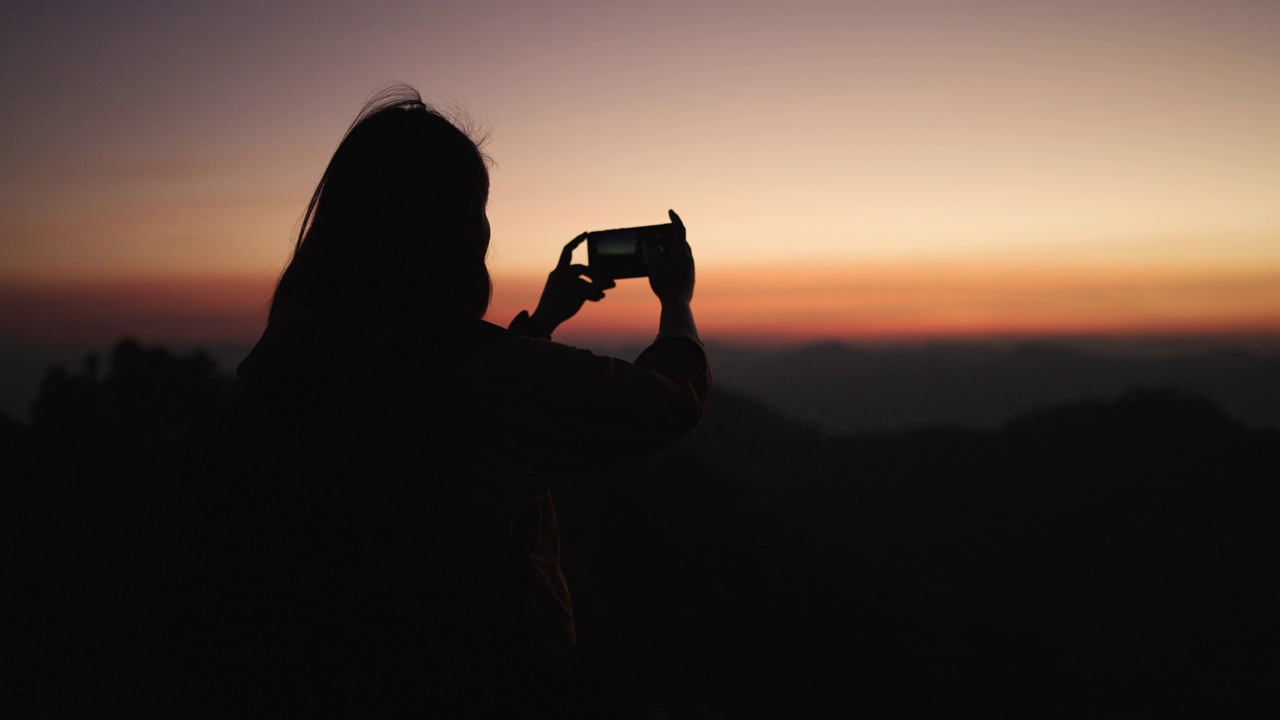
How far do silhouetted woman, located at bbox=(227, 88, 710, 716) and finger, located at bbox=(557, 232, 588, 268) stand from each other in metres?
0.68

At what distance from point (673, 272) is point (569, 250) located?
385mm

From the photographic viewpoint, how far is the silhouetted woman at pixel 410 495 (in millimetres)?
1355

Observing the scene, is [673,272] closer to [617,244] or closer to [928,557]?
[617,244]

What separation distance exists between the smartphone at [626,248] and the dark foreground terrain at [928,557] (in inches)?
706

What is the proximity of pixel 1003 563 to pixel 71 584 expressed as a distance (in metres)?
34.1

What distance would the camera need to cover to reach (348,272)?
1562mm

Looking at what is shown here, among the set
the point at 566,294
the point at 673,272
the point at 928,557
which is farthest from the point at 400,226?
the point at 928,557

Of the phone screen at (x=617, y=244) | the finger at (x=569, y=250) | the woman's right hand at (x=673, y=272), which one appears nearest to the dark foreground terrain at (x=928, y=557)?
the finger at (x=569, y=250)

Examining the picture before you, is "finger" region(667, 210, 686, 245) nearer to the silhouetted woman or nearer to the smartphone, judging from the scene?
the smartphone

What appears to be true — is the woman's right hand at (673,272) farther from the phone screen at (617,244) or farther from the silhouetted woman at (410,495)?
the silhouetted woman at (410,495)

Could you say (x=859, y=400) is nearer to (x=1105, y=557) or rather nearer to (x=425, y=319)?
(x=1105, y=557)

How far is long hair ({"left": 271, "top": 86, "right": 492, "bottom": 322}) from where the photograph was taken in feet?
5.08

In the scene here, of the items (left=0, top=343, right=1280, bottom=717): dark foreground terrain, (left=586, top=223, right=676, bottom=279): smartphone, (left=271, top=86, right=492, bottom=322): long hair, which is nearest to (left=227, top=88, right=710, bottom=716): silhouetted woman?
(left=271, top=86, right=492, bottom=322): long hair

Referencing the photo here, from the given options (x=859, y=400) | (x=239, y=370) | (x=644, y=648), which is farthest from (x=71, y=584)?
(x=859, y=400)
